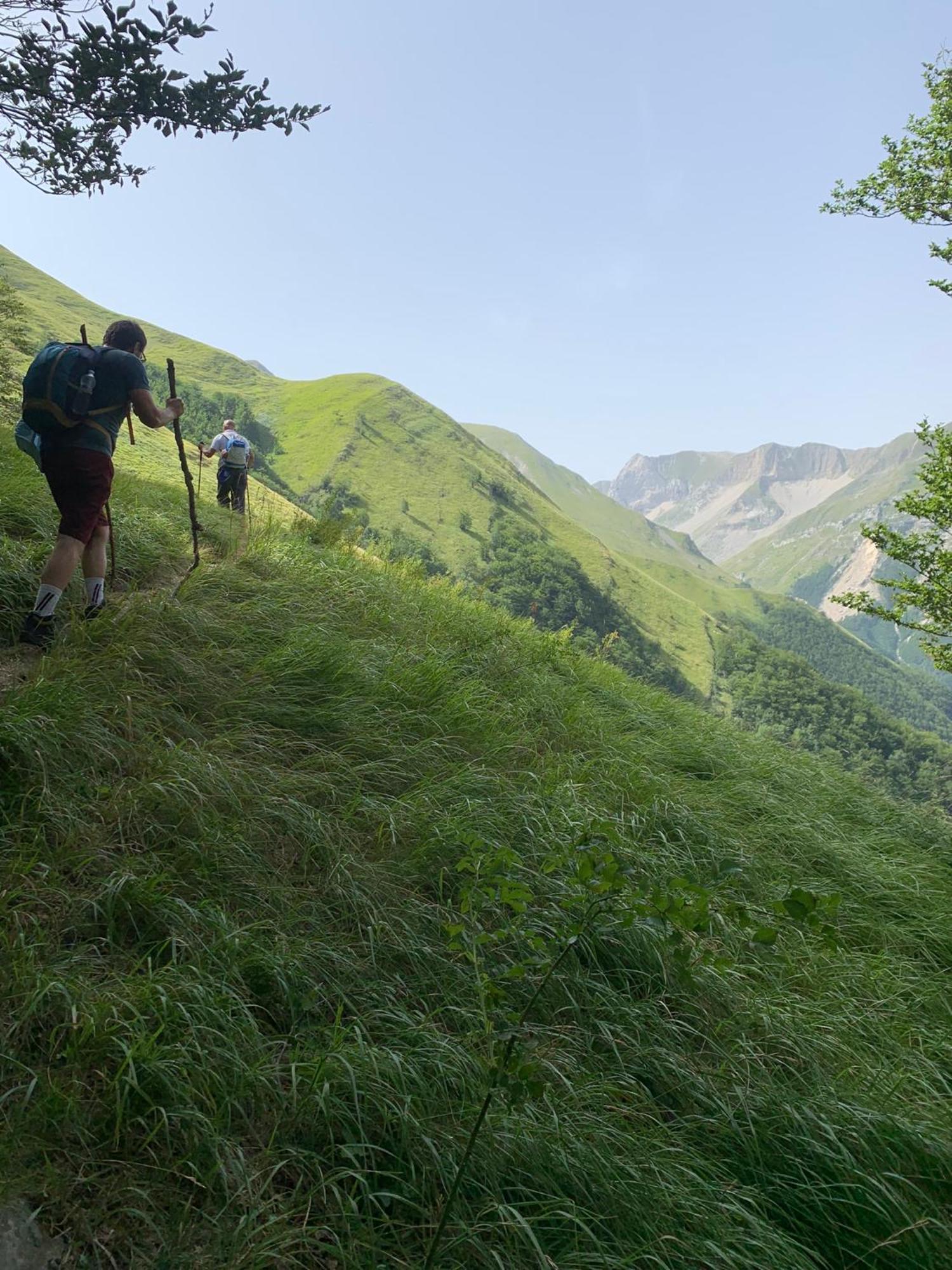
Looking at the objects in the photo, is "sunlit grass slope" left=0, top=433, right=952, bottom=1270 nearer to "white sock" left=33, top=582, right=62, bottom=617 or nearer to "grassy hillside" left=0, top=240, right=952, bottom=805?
"white sock" left=33, top=582, right=62, bottom=617

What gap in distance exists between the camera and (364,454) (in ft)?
369

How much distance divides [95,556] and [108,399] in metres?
1.09

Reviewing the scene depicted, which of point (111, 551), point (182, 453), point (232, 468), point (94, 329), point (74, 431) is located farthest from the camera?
point (94, 329)

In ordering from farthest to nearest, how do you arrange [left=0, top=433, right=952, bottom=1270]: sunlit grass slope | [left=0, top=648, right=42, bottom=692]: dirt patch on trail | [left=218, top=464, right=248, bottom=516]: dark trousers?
[left=218, top=464, right=248, bottom=516]: dark trousers → [left=0, top=648, right=42, bottom=692]: dirt patch on trail → [left=0, top=433, right=952, bottom=1270]: sunlit grass slope

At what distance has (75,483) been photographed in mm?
4758

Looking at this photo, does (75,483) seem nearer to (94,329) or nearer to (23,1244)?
(23,1244)

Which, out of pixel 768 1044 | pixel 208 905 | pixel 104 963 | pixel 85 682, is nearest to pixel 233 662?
pixel 85 682

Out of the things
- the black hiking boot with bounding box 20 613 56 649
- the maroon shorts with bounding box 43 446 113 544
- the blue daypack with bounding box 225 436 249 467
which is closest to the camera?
the black hiking boot with bounding box 20 613 56 649

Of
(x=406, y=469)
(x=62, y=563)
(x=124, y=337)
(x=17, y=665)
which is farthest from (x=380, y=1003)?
(x=406, y=469)

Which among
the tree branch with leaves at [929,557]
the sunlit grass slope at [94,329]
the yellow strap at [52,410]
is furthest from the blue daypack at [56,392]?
the sunlit grass slope at [94,329]

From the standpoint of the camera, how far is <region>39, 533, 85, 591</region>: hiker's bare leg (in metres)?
4.64

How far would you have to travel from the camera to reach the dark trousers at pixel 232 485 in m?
11.2

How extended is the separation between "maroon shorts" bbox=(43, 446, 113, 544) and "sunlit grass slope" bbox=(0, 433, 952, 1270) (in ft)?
2.12

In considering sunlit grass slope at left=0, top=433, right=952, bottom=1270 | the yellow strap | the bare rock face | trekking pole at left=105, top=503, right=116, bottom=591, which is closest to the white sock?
sunlit grass slope at left=0, top=433, right=952, bottom=1270
